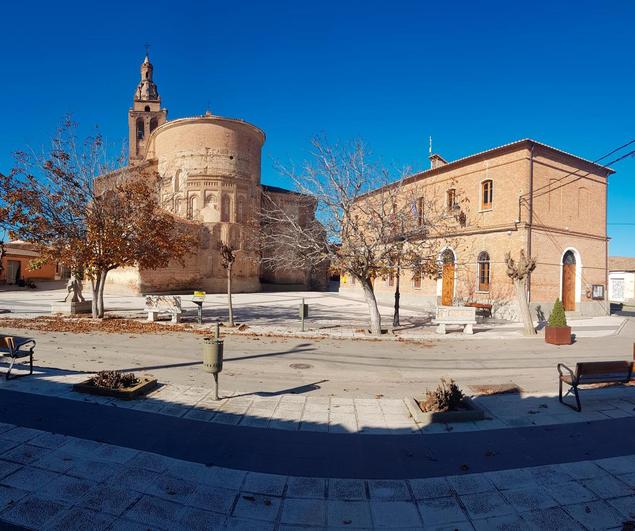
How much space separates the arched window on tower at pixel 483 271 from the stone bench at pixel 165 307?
49.1 feet

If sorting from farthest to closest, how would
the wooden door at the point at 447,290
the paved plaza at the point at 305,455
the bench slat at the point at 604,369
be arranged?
1. the wooden door at the point at 447,290
2. the bench slat at the point at 604,369
3. the paved plaza at the point at 305,455

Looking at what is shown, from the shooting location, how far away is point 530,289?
18.7 m

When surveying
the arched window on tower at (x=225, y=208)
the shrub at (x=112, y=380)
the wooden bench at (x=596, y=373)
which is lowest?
the shrub at (x=112, y=380)

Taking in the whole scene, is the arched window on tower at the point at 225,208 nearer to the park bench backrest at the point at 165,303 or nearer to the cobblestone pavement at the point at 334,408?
the park bench backrest at the point at 165,303

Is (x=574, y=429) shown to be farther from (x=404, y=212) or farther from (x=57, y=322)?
(x=57, y=322)

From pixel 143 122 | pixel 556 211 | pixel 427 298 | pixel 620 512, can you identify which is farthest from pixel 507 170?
pixel 143 122

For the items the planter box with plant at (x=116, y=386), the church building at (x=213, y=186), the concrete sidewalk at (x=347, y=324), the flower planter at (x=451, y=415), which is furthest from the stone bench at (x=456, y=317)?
the church building at (x=213, y=186)

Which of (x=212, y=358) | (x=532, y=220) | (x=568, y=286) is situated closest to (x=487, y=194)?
(x=532, y=220)

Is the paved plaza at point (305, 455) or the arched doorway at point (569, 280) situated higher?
the arched doorway at point (569, 280)

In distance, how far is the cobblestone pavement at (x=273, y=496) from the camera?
329 centimetres

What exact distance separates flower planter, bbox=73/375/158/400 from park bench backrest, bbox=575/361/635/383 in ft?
23.0

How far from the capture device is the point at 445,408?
221 inches

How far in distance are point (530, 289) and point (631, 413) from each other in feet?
45.6

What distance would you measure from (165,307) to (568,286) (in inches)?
799
